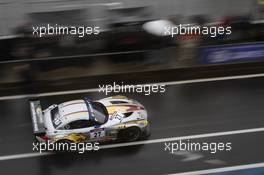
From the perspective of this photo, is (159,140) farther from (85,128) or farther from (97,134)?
(85,128)

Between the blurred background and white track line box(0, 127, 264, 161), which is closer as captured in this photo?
white track line box(0, 127, 264, 161)

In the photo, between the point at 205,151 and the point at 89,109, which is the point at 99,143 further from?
the point at 205,151

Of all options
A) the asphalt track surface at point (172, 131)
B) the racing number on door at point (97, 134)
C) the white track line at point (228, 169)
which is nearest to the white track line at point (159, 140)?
the asphalt track surface at point (172, 131)

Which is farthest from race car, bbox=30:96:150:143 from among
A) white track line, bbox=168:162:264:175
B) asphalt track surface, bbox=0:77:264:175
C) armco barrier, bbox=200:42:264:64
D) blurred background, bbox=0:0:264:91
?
armco barrier, bbox=200:42:264:64

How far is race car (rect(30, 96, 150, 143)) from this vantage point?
48.4 feet

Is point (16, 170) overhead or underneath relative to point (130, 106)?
underneath

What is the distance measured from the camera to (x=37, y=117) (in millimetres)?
15352

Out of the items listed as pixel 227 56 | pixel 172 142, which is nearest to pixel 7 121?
pixel 172 142

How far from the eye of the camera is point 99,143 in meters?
15.3

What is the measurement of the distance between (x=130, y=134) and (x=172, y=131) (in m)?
1.51

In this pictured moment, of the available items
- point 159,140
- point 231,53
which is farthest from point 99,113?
point 231,53

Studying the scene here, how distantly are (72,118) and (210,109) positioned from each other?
4809 millimetres

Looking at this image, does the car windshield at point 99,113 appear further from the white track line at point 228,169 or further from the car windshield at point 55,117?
the white track line at point 228,169

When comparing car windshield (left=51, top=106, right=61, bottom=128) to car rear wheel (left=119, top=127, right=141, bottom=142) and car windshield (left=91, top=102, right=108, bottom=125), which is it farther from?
car rear wheel (left=119, top=127, right=141, bottom=142)
